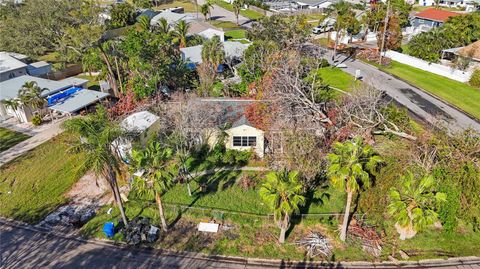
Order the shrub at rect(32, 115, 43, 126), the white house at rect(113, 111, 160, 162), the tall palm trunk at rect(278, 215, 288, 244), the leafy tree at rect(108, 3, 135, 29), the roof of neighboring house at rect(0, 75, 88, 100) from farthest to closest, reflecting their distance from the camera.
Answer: the leafy tree at rect(108, 3, 135, 29)
the roof of neighboring house at rect(0, 75, 88, 100)
the shrub at rect(32, 115, 43, 126)
the white house at rect(113, 111, 160, 162)
the tall palm trunk at rect(278, 215, 288, 244)

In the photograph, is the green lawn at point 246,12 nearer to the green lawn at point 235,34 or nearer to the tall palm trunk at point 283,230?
the green lawn at point 235,34

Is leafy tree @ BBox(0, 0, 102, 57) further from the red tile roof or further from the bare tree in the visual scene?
the red tile roof

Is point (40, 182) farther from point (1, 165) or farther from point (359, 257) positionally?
point (359, 257)

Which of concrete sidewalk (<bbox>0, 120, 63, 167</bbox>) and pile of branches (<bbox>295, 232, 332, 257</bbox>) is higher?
concrete sidewalk (<bbox>0, 120, 63, 167</bbox>)

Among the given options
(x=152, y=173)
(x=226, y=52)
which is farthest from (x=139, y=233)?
(x=226, y=52)

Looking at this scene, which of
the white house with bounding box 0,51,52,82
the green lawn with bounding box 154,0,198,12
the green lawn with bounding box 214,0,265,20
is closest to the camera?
the white house with bounding box 0,51,52,82

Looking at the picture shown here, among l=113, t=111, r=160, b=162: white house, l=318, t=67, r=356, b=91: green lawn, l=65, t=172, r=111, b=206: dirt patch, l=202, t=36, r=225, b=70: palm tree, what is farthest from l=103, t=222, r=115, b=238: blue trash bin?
l=318, t=67, r=356, b=91: green lawn

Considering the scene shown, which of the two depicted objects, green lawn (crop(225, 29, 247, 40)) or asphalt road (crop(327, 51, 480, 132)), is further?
green lawn (crop(225, 29, 247, 40))

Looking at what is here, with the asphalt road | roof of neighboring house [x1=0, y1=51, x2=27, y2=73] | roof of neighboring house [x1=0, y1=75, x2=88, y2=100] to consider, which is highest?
roof of neighboring house [x1=0, y1=51, x2=27, y2=73]
